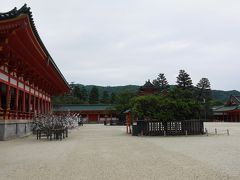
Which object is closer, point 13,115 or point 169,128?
point 13,115

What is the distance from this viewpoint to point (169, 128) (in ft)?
74.1

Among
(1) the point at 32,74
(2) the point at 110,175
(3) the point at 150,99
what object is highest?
(1) the point at 32,74

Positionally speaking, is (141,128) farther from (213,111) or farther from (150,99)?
(213,111)

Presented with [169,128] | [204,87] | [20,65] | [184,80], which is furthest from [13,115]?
[204,87]

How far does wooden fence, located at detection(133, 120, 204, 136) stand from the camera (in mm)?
22516

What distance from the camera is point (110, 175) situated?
727 cm

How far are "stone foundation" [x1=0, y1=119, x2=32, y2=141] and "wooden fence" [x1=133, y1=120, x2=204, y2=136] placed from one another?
768 centimetres

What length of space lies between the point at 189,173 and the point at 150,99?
15.7 m

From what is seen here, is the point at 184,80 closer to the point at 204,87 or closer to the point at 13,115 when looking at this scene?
the point at 204,87

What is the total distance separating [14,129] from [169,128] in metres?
10.6

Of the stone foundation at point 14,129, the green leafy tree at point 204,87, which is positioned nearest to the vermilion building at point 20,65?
the stone foundation at point 14,129

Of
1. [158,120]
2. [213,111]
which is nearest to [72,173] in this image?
[158,120]

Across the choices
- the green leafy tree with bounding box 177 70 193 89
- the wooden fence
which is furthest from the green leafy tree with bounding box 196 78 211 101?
the wooden fence

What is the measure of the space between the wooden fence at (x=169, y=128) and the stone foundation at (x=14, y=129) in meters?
7.68
